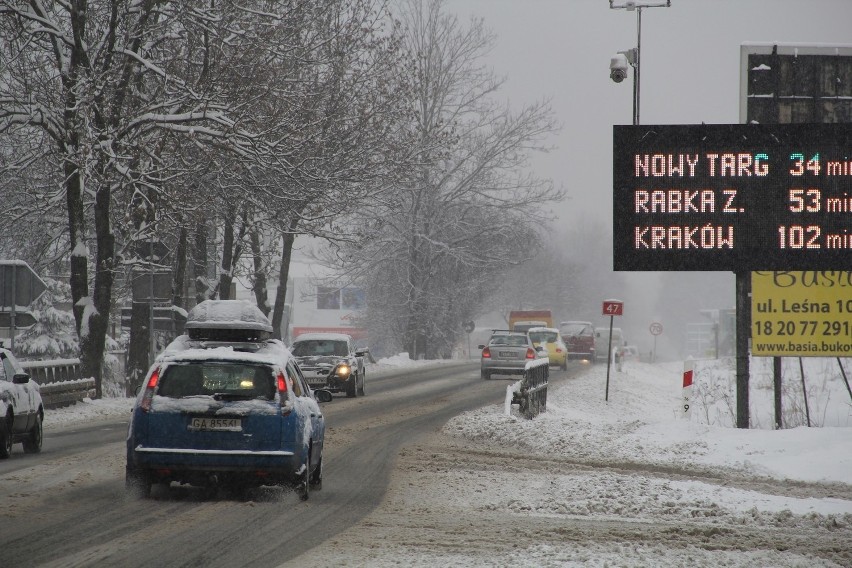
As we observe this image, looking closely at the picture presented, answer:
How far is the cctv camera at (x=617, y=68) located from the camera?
67.8 feet

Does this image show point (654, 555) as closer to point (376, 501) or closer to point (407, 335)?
point (376, 501)

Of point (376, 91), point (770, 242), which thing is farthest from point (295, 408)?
point (376, 91)

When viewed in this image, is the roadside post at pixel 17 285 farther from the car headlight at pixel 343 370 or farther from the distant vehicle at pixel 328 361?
the car headlight at pixel 343 370

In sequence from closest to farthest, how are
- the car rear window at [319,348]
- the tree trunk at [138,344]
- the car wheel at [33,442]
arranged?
the car wheel at [33,442], the car rear window at [319,348], the tree trunk at [138,344]

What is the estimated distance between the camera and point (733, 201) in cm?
1766

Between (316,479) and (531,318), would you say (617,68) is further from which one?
(531,318)

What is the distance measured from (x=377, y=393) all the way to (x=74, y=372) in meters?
8.62

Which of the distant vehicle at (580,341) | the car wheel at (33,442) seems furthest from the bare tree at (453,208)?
the car wheel at (33,442)

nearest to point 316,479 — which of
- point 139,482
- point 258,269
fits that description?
point 139,482

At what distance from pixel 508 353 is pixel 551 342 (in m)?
10.6

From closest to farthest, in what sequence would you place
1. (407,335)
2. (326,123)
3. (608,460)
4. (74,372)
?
(608,460), (74,372), (326,123), (407,335)

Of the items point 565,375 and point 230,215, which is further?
point 565,375

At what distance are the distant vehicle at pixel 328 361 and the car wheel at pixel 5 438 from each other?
46.7ft

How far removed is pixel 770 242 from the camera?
695 inches
